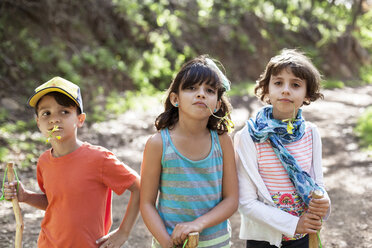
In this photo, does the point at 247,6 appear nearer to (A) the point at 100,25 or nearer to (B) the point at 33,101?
(A) the point at 100,25

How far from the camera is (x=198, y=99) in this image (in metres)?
2.16

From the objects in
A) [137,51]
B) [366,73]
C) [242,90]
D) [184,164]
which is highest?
[366,73]

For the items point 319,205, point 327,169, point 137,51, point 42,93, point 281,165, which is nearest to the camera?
point 319,205

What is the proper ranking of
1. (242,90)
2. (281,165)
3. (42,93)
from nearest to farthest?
1. (42,93)
2. (281,165)
3. (242,90)

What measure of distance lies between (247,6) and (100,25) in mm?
8814

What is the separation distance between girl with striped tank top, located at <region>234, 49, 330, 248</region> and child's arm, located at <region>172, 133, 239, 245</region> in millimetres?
96

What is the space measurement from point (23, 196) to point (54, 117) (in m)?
0.51

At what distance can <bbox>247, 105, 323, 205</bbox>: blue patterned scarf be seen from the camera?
2.25 meters

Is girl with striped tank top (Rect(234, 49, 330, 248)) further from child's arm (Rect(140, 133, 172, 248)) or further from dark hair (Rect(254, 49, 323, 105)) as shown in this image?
child's arm (Rect(140, 133, 172, 248))

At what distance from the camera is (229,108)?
2.37m

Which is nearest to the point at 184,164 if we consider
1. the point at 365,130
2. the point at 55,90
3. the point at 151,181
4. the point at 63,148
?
the point at 151,181

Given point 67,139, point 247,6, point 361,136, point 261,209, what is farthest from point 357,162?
point 247,6

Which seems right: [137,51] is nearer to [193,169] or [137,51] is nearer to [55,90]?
[55,90]

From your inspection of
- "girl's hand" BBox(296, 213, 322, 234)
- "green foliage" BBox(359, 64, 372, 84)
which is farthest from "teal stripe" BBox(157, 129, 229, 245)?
"green foliage" BBox(359, 64, 372, 84)
